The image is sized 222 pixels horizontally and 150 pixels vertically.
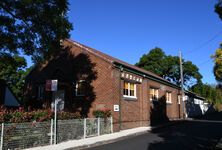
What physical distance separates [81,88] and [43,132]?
8.33m

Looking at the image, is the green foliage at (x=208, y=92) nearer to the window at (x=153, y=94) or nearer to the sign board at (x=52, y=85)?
the window at (x=153, y=94)

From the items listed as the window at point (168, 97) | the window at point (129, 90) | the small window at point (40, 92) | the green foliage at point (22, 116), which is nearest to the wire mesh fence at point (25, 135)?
the green foliage at point (22, 116)

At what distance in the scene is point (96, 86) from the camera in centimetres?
1925

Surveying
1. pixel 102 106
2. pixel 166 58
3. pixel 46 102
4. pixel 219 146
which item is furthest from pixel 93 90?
pixel 166 58

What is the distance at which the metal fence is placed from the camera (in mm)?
10509

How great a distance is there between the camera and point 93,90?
63.4 ft

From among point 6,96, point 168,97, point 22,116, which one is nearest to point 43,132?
point 22,116

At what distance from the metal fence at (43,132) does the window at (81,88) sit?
167 inches

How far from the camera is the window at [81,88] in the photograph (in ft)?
65.7

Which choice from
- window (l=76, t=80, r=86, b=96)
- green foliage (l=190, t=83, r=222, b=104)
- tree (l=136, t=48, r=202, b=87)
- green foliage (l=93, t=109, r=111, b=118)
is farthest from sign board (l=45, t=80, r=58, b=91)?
green foliage (l=190, t=83, r=222, b=104)

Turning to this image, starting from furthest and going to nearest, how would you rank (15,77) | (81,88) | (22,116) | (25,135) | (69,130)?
(15,77) → (81,88) → (69,130) → (22,116) → (25,135)

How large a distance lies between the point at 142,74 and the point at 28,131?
13059 millimetres

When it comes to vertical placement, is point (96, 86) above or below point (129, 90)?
above

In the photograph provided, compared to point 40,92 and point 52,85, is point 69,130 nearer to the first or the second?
point 52,85
